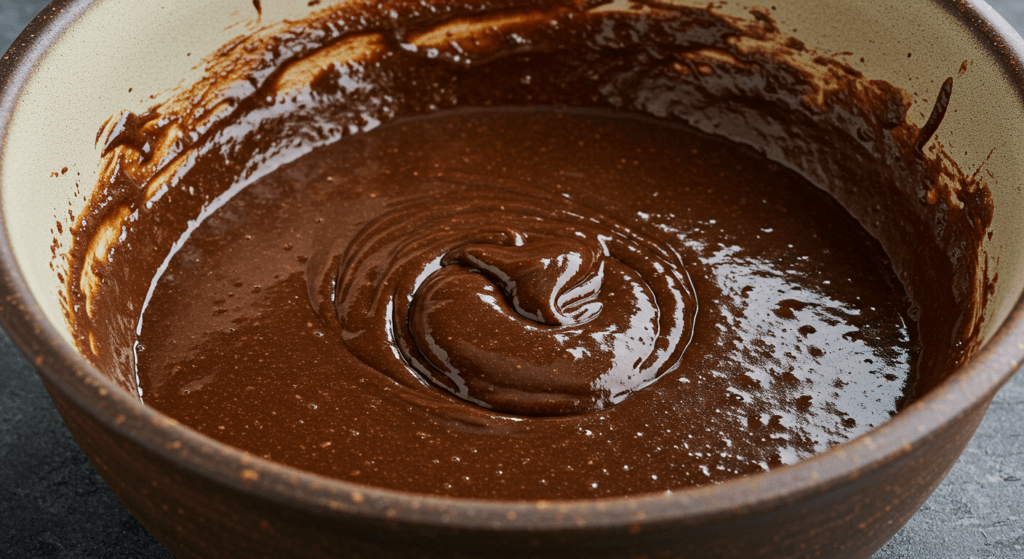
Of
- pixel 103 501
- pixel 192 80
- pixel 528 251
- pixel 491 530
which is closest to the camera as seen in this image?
pixel 491 530

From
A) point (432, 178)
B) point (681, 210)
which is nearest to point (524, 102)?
point (432, 178)

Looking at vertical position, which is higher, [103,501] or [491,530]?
[491,530]

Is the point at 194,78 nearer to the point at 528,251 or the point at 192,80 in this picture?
the point at 192,80

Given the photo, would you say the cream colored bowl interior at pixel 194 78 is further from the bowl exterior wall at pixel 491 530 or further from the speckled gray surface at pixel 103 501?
the speckled gray surface at pixel 103 501

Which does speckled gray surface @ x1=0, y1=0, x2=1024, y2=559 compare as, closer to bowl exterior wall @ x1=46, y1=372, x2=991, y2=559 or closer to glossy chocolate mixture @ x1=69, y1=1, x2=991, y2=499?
glossy chocolate mixture @ x1=69, y1=1, x2=991, y2=499

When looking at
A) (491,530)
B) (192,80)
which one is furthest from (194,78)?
(491,530)

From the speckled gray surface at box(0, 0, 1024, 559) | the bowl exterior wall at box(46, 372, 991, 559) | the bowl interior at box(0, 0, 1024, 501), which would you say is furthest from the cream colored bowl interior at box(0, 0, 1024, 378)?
the speckled gray surface at box(0, 0, 1024, 559)

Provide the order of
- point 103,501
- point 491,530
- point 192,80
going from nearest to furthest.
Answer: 1. point 491,530
2. point 103,501
3. point 192,80
